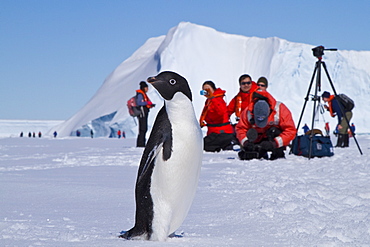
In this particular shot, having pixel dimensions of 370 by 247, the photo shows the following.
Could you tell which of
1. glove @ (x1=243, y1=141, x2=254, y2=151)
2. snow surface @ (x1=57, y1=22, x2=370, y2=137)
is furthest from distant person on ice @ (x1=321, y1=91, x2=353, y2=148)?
snow surface @ (x1=57, y1=22, x2=370, y2=137)

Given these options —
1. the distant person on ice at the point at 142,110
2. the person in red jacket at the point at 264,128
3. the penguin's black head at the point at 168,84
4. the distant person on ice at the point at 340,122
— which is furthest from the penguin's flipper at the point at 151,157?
the distant person on ice at the point at 340,122

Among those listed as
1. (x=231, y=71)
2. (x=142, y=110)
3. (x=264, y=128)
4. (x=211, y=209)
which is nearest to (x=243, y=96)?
(x=264, y=128)

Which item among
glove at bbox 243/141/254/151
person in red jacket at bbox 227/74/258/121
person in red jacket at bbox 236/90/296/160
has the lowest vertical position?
glove at bbox 243/141/254/151

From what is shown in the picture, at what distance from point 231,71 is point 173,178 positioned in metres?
23.3

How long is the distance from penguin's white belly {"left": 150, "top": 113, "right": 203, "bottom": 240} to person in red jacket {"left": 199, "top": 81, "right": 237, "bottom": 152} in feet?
15.5

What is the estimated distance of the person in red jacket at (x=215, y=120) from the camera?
638 centimetres

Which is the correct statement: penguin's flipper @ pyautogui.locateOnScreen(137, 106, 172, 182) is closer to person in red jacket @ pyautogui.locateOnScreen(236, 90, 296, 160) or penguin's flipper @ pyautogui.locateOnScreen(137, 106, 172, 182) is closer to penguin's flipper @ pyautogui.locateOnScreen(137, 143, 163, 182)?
penguin's flipper @ pyautogui.locateOnScreen(137, 143, 163, 182)

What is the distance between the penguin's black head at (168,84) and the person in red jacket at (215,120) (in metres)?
4.68

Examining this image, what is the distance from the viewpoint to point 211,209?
2180 millimetres

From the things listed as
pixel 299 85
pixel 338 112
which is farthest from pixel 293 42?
pixel 338 112

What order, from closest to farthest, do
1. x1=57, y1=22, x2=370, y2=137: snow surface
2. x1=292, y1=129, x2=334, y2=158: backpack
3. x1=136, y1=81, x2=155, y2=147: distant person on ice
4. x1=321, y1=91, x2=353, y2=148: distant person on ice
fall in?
x1=292, y1=129, x2=334, y2=158: backpack
x1=136, y1=81, x2=155, y2=147: distant person on ice
x1=321, y1=91, x2=353, y2=148: distant person on ice
x1=57, y1=22, x2=370, y2=137: snow surface

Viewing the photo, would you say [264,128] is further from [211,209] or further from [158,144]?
[158,144]

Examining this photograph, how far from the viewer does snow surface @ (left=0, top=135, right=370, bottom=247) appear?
5.05 feet

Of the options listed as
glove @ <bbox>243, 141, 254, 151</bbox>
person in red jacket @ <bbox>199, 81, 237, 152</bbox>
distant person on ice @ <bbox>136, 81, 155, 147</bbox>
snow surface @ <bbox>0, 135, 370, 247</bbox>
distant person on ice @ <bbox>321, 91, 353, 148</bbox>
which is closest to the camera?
snow surface @ <bbox>0, 135, 370, 247</bbox>
